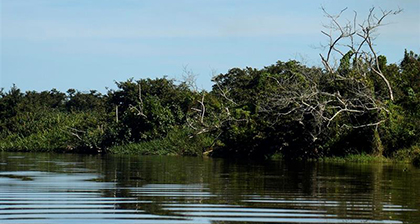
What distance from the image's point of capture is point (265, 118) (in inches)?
1346

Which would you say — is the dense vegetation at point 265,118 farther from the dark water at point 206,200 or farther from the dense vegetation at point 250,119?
the dark water at point 206,200

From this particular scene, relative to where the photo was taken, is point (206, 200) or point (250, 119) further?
point (250, 119)

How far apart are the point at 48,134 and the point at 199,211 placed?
39.1 m

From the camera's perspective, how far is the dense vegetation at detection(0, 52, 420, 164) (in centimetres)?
3061

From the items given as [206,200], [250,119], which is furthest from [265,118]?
[206,200]

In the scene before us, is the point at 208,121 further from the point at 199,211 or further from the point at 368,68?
the point at 199,211

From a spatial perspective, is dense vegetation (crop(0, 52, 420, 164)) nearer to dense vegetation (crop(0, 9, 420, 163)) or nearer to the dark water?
dense vegetation (crop(0, 9, 420, 163))

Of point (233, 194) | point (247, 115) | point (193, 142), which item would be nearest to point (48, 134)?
point (193, 142)

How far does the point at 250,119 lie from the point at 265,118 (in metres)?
1.58

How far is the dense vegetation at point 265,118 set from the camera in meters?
30.5

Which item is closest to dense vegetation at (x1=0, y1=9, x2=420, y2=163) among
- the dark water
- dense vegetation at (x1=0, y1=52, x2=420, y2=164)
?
dense vegetation at (x1=0, y1=52, x2=420, y2=164)

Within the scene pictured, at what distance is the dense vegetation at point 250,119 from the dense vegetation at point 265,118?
0.05 meters

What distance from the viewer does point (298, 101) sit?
101 feet

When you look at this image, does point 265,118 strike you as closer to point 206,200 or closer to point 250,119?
point 250,119
